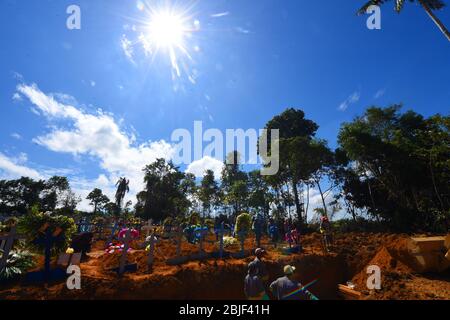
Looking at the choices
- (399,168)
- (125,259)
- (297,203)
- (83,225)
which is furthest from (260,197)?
(125,259)

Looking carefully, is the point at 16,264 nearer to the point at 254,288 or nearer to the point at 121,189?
the point at 254,288

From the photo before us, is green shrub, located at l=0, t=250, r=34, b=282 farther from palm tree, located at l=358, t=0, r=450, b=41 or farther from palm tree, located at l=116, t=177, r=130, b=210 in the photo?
palm tree, located at l=116, t=177, r=130, b=210

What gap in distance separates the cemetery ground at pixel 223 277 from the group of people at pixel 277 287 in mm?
3266

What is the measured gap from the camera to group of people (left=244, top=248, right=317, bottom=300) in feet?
14.6

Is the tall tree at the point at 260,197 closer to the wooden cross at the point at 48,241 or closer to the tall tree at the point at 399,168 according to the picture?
the tall tree at the point at 399,168

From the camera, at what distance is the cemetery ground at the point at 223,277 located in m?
6.15

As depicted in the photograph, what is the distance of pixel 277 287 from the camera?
473 centimetres

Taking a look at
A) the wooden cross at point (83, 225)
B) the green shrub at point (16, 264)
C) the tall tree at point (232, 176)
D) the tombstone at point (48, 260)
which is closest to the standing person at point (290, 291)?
the tombstone at point (48, 260)

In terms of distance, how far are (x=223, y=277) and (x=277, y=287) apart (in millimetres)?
4363

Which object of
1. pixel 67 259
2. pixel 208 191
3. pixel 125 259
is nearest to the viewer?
pixel 67 259

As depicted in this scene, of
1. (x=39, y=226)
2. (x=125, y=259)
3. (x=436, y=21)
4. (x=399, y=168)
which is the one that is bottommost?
(x=125, y=259)

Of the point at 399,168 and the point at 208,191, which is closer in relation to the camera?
the point at 399,168
